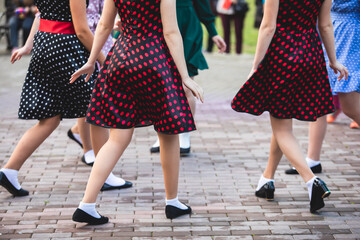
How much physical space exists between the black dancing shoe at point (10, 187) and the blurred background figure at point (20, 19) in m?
8.80

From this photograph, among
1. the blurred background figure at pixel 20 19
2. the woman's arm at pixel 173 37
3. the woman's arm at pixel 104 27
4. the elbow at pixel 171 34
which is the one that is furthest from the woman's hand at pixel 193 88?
the blurred background figure at pixel 20 19

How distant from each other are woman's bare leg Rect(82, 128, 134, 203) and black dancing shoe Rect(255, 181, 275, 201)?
1.22 meters

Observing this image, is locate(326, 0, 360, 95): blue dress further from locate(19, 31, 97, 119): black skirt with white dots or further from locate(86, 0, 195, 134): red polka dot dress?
locate(19, 31, 97, 119): black skirt with white dots

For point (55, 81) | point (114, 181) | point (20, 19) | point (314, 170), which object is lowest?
point (20, 19)

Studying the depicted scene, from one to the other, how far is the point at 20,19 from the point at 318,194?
1087cm

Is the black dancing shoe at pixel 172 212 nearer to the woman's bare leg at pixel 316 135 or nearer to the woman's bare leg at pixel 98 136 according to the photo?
the woman's bare leg at pixel 98 136

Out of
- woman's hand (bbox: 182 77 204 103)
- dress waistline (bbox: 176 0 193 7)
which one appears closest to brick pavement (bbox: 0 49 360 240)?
woman's hand (bbox: 182 77 204 103)

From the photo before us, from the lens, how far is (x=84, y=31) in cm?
410

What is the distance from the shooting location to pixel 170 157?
386 centimetres

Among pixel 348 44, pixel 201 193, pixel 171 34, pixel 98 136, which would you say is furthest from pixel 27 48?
pixel 348 44

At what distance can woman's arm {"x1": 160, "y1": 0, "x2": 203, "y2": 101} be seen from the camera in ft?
11.6

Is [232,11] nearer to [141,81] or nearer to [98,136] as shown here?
[98,136]

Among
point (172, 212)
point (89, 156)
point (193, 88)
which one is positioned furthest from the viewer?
point (89, 156)

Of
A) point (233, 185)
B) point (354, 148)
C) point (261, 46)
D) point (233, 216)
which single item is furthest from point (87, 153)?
point (354, 148)
